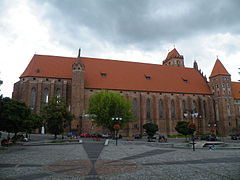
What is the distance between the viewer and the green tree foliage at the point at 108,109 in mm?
38781

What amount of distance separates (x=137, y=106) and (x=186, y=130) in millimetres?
16308

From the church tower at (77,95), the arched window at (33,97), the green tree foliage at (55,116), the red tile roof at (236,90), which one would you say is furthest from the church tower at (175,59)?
the green tree foliage at (55,116)

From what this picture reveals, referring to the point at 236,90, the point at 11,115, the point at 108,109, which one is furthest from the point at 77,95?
the point at 236,90

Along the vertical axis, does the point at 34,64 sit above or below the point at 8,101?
above

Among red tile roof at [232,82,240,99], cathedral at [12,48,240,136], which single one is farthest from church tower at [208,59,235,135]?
red tile roof at [232,82,240,99]

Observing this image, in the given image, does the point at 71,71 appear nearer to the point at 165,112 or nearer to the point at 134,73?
the point at 134,73

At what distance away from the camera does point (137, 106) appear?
51.6 meters

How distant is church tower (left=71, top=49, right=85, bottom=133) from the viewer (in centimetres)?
4436

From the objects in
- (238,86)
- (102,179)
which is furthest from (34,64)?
(238,86)

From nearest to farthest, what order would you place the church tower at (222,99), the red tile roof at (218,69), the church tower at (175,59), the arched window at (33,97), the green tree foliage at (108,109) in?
the green tree foliage at (108,109)
the arched window at (33,97)
the church tower at (222,99)
the red tile roof at (218,69)
the church tower at (175,59)

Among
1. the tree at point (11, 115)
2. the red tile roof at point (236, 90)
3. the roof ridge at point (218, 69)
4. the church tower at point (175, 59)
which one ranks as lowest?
the tree at point (11, 115)

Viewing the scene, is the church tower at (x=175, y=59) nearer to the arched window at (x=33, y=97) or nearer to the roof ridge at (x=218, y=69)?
the roof ridge at (x=218, y=69)

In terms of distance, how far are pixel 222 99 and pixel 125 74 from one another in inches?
1096

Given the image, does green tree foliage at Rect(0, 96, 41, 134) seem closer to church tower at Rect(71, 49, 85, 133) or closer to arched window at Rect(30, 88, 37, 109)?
church tower at Rect(71, 49, 85, 133)
